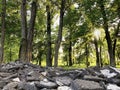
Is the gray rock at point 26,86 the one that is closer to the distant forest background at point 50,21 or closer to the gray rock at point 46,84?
the gray rock at point 46,84

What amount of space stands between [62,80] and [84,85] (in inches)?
33.7

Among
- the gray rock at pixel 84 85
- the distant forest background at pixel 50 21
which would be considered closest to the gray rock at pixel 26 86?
the gray rock at pixel 84 85

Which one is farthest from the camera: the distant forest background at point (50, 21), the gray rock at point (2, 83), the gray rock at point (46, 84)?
the distant forest background at point (50, 21)

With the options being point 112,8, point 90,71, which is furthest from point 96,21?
point 90,71

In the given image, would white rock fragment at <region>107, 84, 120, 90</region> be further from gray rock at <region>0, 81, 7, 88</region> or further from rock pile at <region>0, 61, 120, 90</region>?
gray rock at <region>0, 81, 7, 88</region>

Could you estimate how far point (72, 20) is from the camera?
82.8 ft

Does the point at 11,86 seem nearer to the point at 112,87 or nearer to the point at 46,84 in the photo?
the point at 46,84

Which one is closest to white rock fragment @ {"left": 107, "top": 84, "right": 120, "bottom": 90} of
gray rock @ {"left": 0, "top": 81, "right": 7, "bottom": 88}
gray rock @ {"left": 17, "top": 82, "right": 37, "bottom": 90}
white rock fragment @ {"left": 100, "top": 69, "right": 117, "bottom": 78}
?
white rock fragment @ {"left": 100, "top": 69, "right": 117, "bottom": 78}

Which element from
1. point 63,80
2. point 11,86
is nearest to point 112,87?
point 63,80

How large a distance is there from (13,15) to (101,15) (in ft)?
30.1

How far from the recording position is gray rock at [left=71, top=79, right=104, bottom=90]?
6.32 meters

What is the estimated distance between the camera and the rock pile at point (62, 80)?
263 inches

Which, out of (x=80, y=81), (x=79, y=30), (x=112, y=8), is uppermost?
(x=112, y=8)

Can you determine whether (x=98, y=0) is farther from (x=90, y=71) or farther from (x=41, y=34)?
(x=90, y=71)
